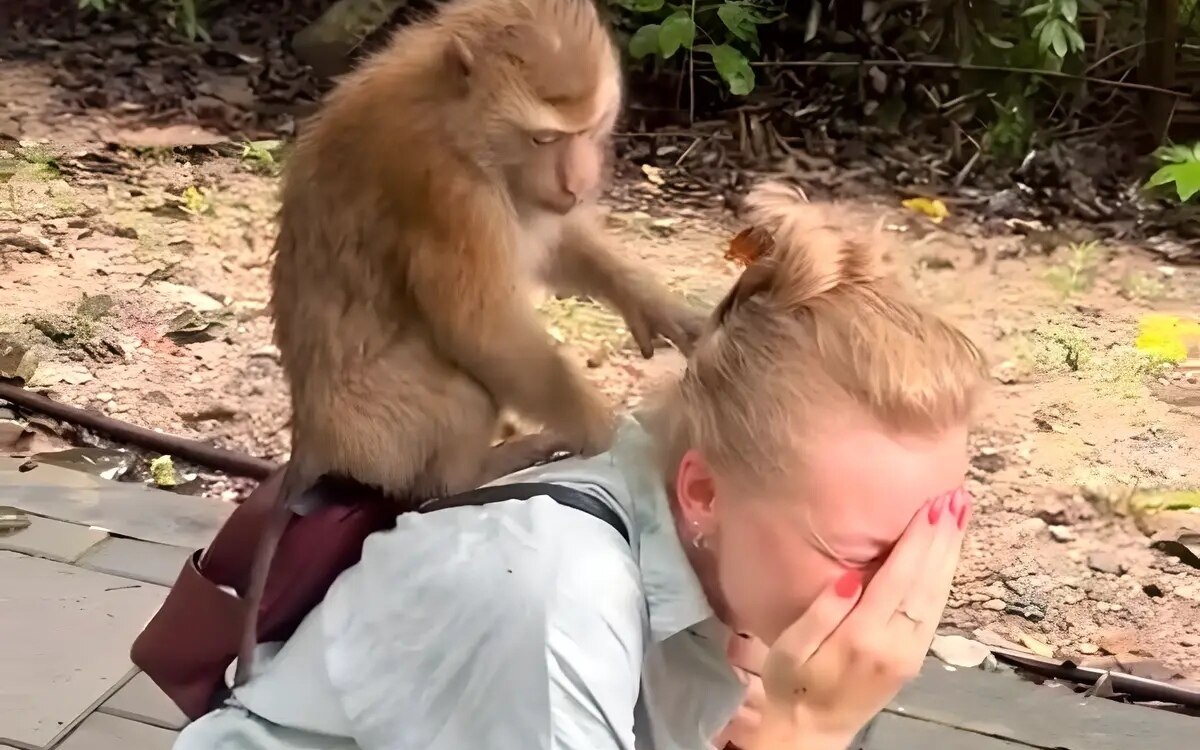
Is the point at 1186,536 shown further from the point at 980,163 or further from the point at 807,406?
the point at 807,406

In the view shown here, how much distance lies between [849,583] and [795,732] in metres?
0.22

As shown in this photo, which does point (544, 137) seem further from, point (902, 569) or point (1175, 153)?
point (1175, 153)

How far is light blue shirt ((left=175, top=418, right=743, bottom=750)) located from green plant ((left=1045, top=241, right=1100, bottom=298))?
6.80 feet

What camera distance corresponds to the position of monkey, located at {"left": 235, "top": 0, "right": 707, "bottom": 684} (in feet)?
5.24

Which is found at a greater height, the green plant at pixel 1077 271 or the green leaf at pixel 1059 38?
the green leaf at pixel 1059 38

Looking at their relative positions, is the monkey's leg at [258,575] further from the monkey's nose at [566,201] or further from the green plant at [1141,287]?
the green plant at [1141,287]

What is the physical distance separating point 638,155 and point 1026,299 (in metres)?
1.04

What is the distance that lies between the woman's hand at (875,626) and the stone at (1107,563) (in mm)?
1402

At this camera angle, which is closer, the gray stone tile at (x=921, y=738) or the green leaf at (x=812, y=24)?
the gray stone tile at (x=921, y=738)

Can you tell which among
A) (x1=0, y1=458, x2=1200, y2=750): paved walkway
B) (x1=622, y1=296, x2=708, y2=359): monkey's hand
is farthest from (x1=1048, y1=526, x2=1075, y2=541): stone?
(x1=622, y1=296, x2=708, y2=359): monkey's hand

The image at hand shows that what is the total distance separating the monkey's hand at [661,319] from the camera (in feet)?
5.94

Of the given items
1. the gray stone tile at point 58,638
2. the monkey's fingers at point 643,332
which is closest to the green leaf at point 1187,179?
the monkey's fingers at point 643,332

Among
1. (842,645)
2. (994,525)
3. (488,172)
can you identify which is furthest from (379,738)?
Result: (994,525)

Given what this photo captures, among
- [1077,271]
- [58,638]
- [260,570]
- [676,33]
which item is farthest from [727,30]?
[260,570]
